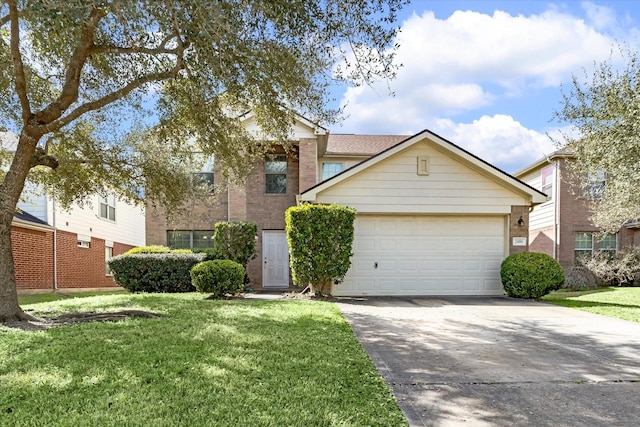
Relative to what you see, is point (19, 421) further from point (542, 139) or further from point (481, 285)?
point (542, 139)

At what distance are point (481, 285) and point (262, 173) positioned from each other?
28.6ft

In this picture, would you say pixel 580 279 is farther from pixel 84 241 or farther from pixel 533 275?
pixel 84 241

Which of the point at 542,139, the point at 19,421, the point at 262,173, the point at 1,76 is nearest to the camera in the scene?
the point at 19,421

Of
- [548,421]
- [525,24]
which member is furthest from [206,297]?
[525,24]

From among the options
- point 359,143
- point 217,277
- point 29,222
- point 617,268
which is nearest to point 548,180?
point 617,268

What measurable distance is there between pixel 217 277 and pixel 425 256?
6152mm

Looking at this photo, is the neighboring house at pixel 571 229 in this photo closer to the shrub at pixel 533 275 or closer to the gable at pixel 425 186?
the gable at pixel 425 186

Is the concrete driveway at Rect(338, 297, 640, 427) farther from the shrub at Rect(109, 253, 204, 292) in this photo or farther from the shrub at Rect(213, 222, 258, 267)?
the shrub at Rect(109, 253, 204, 292)

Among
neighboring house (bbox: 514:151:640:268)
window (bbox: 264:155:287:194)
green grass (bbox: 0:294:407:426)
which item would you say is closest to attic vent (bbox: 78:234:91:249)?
window (bbox: 264:155:287:194)

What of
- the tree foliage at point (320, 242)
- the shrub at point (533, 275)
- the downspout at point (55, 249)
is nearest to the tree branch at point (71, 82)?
the tree foliage at point (320, 242)

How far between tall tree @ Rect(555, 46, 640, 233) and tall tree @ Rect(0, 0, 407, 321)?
21.5 ft

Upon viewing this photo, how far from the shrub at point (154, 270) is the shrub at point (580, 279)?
50.2 ft

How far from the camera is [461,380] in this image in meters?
4.11

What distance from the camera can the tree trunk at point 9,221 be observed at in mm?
6773
